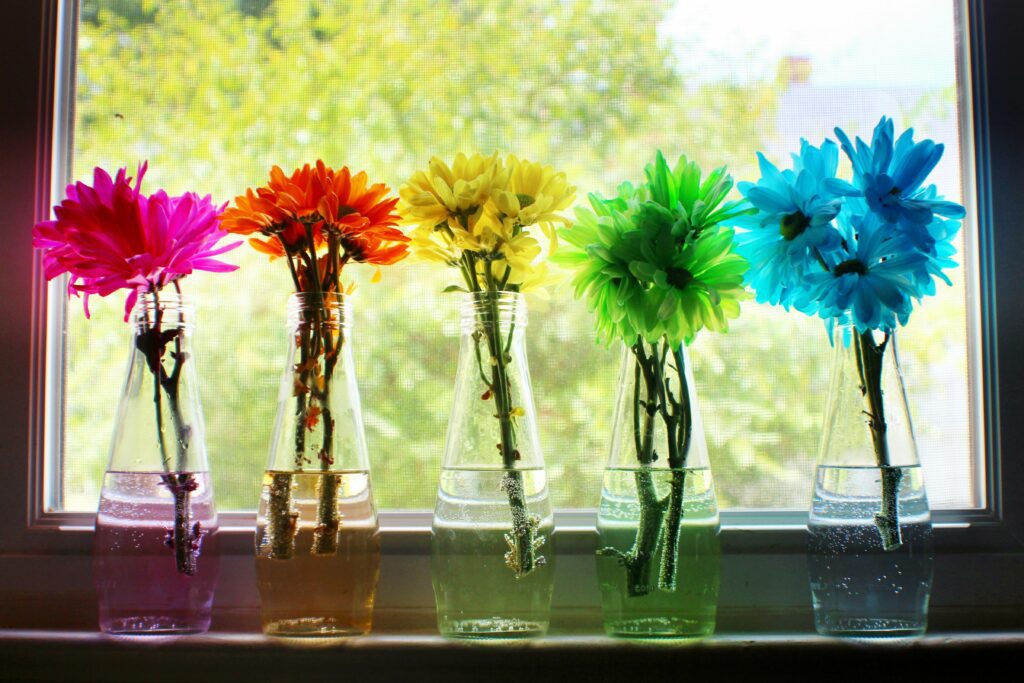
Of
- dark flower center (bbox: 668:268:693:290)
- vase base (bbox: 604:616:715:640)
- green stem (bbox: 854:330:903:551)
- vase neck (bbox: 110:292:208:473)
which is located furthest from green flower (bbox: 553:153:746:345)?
vase neck (bbox: 110:292:208:473)

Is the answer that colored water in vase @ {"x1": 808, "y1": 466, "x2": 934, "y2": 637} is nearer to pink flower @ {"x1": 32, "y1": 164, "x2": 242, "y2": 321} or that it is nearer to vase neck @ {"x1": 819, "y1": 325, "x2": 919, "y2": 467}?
vase neck @ {"x1": 819, "y1": 325, "x2": 919, "y2": 467}

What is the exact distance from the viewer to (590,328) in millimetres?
897

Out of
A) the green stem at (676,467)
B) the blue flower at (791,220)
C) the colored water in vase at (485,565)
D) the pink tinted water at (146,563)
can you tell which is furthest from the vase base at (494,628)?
the blue flower at (791,220)

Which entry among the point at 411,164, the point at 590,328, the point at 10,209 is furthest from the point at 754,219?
the point at 10,209

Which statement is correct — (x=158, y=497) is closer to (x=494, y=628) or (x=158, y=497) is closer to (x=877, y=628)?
(x=494, y=628)

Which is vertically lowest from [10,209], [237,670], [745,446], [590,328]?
[237,670]

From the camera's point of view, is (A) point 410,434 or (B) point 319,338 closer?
(B) point 319,338

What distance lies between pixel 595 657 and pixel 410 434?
1.01 feet

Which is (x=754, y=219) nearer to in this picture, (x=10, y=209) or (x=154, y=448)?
(x=154, y=448)

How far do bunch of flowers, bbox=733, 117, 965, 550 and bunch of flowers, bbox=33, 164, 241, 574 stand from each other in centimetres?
45

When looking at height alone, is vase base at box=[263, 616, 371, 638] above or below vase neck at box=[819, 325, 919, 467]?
below

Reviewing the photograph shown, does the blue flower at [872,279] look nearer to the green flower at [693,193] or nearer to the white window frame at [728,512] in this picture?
the green flower at [693,193]

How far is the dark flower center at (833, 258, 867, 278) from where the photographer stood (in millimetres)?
728

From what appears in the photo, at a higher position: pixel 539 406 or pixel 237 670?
pixel 539 406
